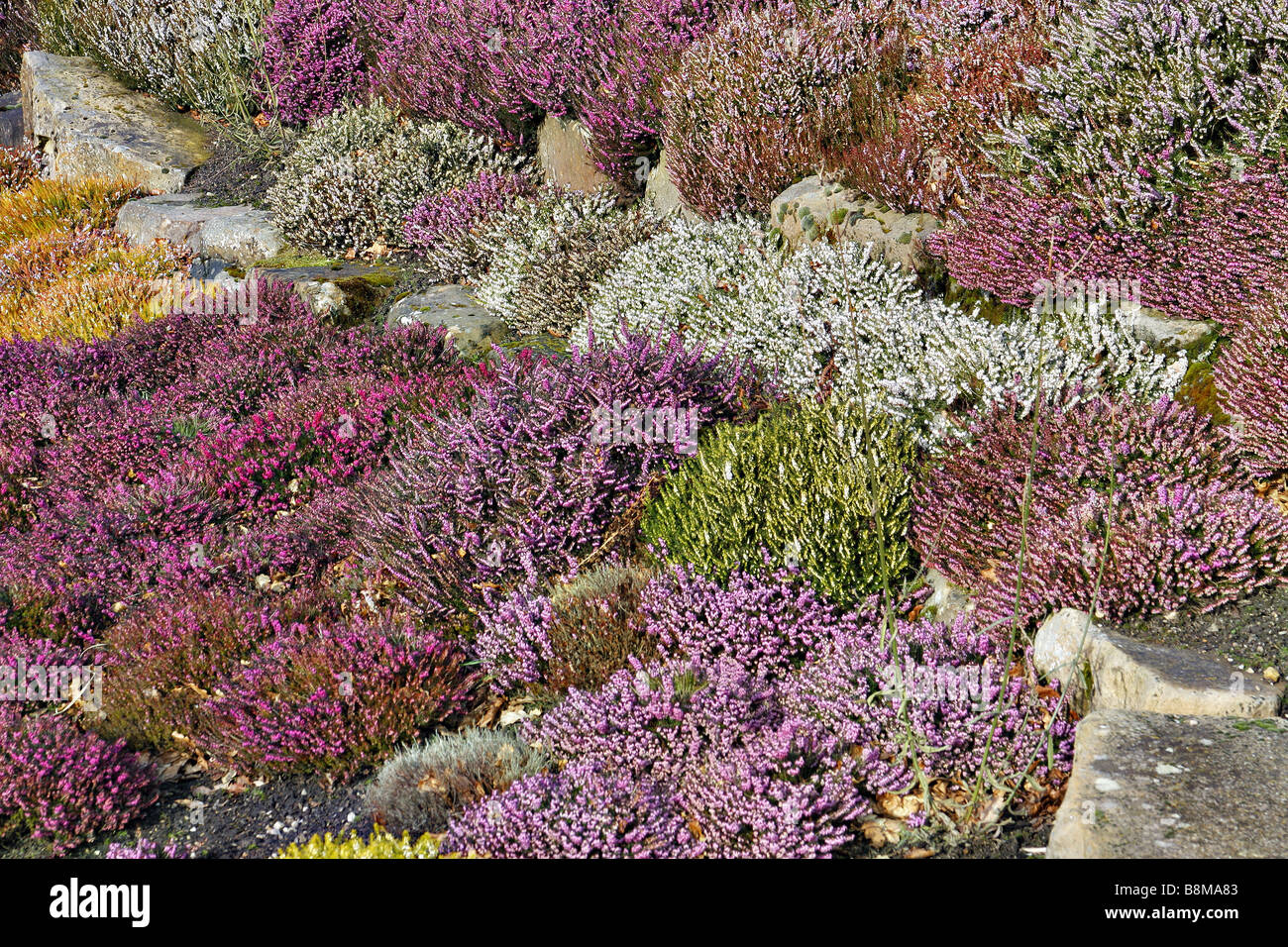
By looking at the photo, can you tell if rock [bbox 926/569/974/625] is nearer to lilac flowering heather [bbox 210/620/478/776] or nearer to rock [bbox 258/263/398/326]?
lilac flowering heather [bbox 210/620/478/776]

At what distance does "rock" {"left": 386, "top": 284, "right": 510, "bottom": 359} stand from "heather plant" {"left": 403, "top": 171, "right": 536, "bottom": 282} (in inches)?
10.0

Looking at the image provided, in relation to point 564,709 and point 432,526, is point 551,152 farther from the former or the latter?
point 564,709

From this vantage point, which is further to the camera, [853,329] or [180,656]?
[853,329]

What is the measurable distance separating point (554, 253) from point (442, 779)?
498 cm

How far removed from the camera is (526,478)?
15.4 ft

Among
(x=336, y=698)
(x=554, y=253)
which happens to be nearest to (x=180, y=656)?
(x=336, y=698)

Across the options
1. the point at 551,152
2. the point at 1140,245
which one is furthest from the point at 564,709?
the point at 551,152

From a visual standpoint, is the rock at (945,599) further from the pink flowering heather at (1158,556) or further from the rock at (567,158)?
the rock at (567,158)

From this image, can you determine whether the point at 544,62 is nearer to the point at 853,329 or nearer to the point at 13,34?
the point at 853,329

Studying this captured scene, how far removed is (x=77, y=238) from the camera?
35.7ft

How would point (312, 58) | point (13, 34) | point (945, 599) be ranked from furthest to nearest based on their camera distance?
point (13, 34) → point (312, 58) → point (945, 599)

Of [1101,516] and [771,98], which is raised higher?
[771,98]

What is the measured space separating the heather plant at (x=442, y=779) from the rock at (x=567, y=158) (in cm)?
614

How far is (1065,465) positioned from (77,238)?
440 inches
